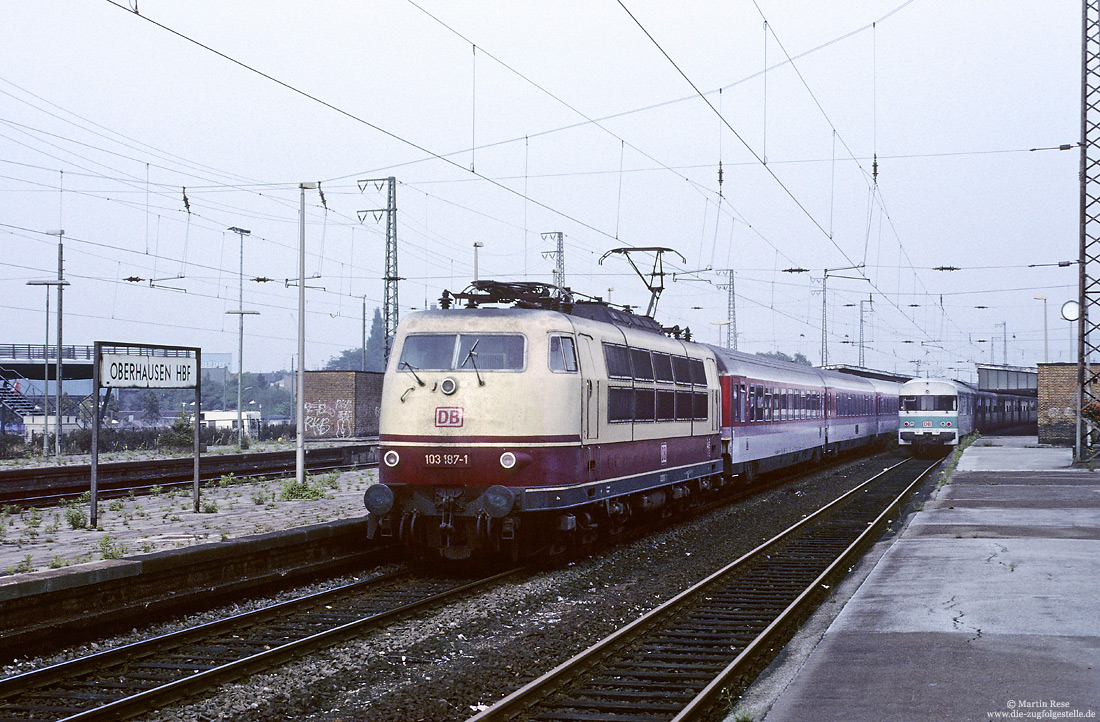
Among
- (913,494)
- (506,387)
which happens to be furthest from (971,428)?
(506,387)

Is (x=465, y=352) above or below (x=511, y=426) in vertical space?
above

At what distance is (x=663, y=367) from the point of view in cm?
1748

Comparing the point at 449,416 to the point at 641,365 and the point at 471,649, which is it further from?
the point at 471,649

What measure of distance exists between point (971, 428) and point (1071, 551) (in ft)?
141

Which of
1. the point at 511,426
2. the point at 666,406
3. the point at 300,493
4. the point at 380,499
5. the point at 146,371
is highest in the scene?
the point at 146,371

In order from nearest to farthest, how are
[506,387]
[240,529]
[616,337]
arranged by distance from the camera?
[506,387] → [240,529] → [616,337]

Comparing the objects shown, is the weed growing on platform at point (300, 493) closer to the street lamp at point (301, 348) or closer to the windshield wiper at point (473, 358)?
the street lamp at point (301, 348)

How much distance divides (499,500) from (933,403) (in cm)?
3207

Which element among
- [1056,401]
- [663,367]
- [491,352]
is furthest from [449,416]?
[1056,401]

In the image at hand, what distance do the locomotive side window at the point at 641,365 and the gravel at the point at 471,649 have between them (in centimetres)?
257

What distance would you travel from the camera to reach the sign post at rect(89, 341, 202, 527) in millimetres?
14729

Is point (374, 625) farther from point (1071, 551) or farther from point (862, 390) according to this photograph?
point (862, 390)

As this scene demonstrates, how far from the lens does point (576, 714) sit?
7.50 meters

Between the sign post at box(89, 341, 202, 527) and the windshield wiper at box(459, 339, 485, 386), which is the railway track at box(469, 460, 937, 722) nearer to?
the windshield wiper at box(459, 339, 485, 386)
